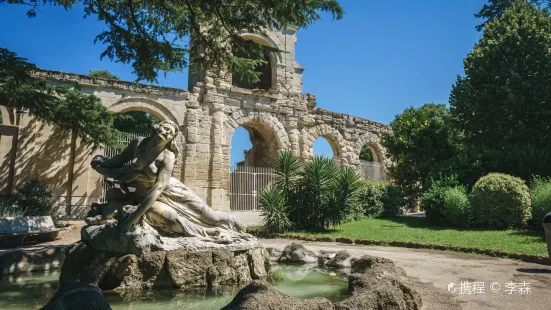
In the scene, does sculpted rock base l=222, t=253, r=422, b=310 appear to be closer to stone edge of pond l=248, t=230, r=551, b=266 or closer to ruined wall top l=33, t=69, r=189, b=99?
stone edge of pond l=248, t=230, r=551, b=266

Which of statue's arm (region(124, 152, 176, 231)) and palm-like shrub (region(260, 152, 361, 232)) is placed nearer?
statue's arm (region(124, 152, 176, 231))

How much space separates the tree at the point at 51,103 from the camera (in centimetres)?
633

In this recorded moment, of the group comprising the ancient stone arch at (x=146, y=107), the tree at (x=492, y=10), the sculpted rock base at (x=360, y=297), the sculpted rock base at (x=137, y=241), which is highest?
the tree at (x=492, y=10)

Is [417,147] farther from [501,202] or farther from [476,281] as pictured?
[476,281]

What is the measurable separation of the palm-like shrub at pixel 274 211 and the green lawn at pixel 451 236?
2.43 feet

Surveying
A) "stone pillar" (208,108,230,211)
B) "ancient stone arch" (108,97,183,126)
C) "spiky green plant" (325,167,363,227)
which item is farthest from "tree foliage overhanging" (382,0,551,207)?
"ancient stone arch" (108,97,183,126)

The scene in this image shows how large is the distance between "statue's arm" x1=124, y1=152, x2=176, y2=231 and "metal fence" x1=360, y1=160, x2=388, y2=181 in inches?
670

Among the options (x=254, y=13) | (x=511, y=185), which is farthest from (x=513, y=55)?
(x=254, y=13)

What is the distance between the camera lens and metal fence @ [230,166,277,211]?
16.8 m

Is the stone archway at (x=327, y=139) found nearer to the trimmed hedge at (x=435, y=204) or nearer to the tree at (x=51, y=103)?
the trimmed hedge at (x=435, y=204)

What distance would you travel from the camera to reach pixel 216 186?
15.7 metres

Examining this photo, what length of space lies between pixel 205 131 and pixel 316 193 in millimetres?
6550

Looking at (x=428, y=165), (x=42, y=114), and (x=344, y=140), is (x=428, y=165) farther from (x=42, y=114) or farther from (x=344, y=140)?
(x=42, y=114)

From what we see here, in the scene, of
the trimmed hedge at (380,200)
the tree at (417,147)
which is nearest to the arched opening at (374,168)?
the tree at (417,147)
